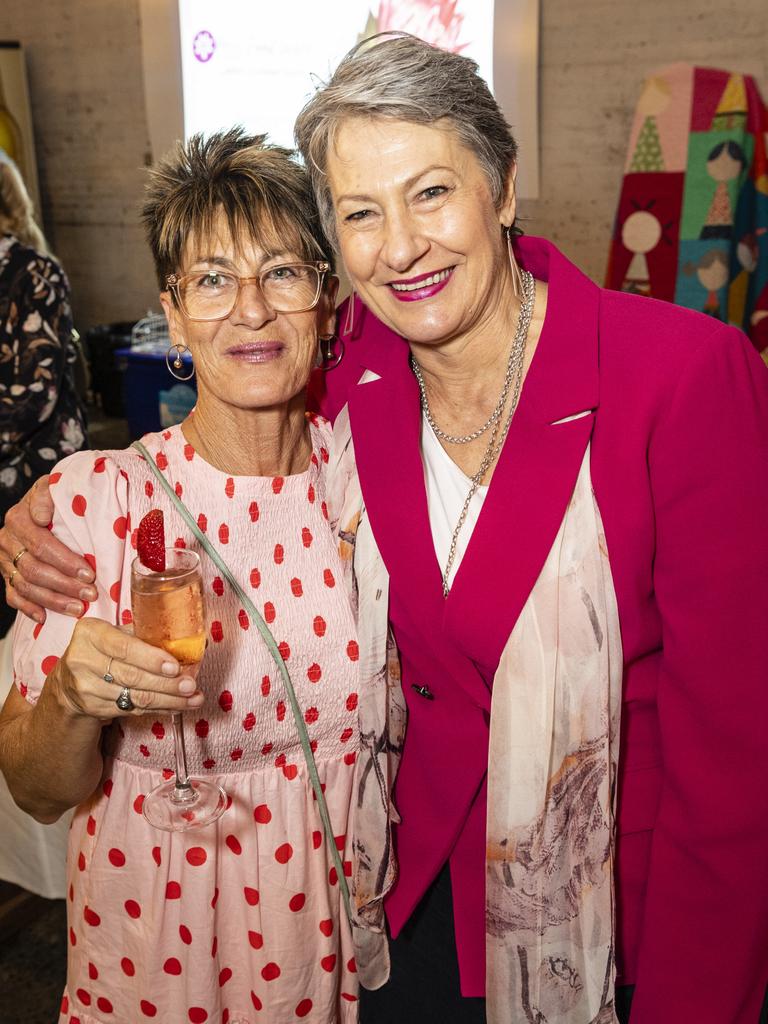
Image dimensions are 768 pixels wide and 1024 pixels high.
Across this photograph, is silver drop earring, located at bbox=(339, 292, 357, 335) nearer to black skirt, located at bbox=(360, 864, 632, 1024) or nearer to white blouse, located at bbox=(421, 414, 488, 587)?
white blouse, located at bbox=(421, 414, 488, 587)

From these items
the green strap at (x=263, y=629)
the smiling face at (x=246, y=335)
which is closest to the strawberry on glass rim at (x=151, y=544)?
the green strap at (x=263, y=629)

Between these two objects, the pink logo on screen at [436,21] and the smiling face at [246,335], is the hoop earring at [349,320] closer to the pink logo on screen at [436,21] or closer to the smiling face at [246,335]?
the smiling face at [246,335]

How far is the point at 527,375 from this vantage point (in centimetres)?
137

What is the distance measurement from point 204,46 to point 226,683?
5.10m

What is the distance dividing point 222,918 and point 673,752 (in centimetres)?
73

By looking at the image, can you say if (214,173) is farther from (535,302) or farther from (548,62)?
(548,62)

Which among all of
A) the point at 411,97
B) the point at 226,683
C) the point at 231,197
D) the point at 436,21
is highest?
the point at 436,21

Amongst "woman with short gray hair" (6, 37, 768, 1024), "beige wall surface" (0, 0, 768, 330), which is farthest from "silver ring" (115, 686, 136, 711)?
"beige wall surface" (0, 0, 768, 330)

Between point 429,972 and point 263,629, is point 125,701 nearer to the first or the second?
point 263,629

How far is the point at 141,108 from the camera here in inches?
250

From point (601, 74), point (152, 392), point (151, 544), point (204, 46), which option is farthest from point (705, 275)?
point (204, 46)

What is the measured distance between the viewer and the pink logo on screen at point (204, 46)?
5.46m

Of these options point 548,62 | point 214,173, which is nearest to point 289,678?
point 214,173

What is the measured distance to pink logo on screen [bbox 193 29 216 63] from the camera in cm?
546
